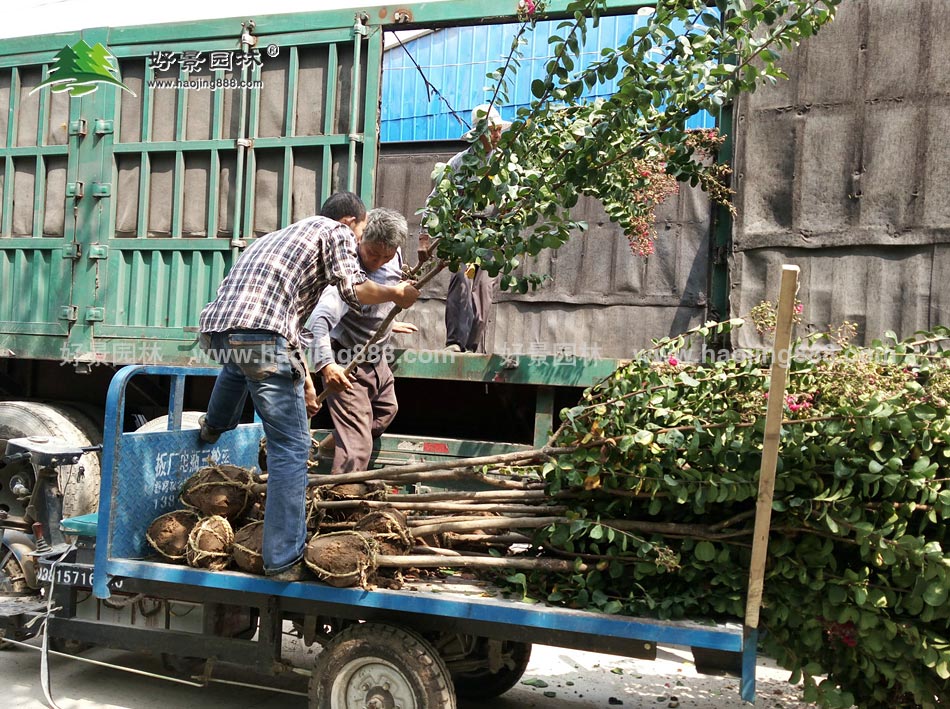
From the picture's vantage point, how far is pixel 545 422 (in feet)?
17.3

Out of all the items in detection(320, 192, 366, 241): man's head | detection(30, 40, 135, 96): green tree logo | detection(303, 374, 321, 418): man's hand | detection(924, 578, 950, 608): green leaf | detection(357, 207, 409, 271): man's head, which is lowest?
detection(924, 578, 950, 608): green leaf

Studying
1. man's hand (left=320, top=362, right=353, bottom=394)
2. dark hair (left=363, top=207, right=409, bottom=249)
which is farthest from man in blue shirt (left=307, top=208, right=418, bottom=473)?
dark hair (left=363, top=207, right=409, bottom=249)

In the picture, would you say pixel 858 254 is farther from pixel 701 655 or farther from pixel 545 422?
pixel 701 655

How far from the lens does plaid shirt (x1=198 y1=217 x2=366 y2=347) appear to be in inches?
142

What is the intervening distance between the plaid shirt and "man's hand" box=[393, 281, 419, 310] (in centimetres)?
16

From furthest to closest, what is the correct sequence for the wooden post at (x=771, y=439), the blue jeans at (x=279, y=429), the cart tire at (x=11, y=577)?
the cart tire at (x=11, y=577)
the blue jeans at (x=279, y=429)
the wooden post at (x=771, y=439)

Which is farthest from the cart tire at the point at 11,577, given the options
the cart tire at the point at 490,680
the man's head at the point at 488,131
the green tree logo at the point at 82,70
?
the green tree logo at the point at 82,70

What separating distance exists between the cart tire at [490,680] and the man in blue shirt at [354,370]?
1288 millimetres

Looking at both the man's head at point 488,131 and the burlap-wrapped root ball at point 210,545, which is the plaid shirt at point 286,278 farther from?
the burlap-wrapped root ball at point 210,545

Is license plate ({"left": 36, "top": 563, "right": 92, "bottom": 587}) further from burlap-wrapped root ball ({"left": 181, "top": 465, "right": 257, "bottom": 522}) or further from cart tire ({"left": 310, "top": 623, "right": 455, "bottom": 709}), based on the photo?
cart tire ({"left": 310, "top": 623, "right": 455, "bottom": 709})

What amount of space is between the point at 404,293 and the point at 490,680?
193 cm

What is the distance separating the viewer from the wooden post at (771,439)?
261 centimetres

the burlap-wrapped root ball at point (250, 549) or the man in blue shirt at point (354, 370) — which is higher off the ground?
the man in blue shirt at point (354, 370)

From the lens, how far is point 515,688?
4.50 meters
